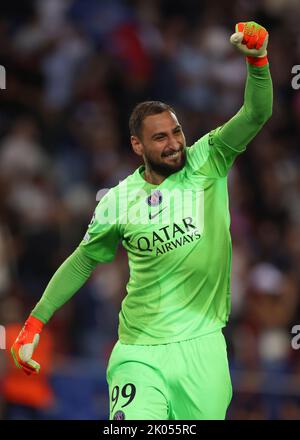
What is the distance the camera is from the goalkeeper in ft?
22.9

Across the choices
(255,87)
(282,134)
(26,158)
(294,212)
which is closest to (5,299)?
(26,158)

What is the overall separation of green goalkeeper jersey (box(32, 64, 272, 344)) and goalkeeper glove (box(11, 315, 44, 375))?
2.02 feet

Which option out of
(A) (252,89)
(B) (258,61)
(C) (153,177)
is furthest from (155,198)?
(B) (258,61)

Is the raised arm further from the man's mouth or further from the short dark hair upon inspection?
the short dark hair

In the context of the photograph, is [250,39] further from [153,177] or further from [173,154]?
[153,177]

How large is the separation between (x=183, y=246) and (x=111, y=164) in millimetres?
6690

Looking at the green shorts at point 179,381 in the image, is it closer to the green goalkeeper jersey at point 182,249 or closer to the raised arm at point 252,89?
the green goalkeeper jersey at point 182,249

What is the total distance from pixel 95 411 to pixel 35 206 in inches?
119

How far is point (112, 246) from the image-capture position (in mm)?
7438

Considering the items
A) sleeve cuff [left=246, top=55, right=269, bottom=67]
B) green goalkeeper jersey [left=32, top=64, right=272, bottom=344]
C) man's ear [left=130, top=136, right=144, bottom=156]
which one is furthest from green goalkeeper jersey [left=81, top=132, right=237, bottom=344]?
sleeve cuff [left=246, top=55, right=269, bottom=67]

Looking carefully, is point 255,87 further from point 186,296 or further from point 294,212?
point 294,212

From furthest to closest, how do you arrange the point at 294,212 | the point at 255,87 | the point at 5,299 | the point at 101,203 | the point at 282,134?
the point at 282,134
the point at 294,212
the point at 5,299
the point at 101,203
the point at 255,87

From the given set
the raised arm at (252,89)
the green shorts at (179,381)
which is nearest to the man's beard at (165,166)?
the raised arm at (252,89)

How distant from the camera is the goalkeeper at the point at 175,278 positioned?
6988mm
